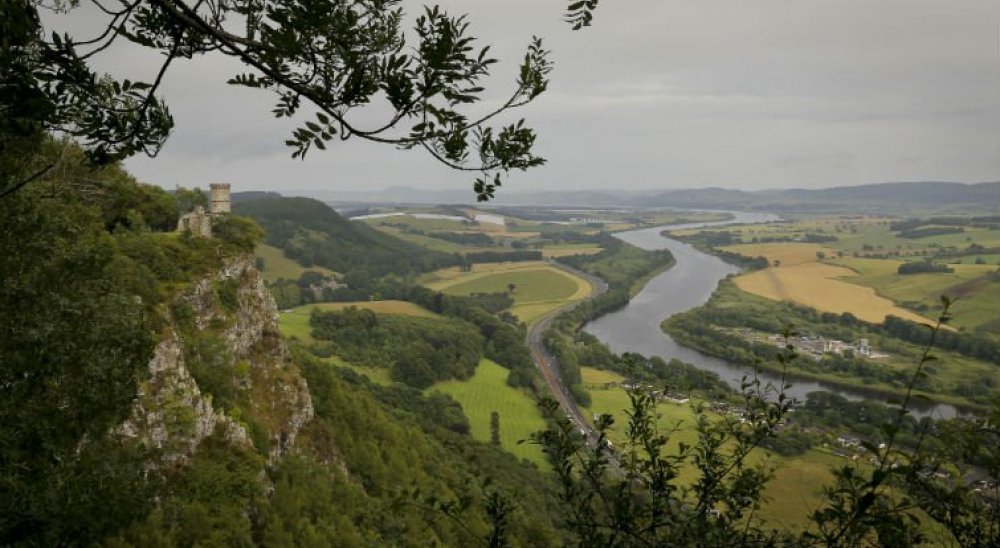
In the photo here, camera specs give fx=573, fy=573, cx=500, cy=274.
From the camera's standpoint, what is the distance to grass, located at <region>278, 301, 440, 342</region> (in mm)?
62344

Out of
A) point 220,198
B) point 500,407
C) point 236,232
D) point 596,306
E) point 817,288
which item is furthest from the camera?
point 817,288

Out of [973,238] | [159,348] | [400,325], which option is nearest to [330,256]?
[400,325]

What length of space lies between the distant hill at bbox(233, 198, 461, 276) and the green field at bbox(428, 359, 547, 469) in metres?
65.1

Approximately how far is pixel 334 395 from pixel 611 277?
93.3m

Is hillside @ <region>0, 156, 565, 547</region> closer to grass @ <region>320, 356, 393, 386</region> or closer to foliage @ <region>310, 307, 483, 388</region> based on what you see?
grass @ <region>320, 356, 393, 386</region>

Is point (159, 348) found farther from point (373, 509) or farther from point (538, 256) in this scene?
point (538, 256)

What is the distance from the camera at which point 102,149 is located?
11.6 ft

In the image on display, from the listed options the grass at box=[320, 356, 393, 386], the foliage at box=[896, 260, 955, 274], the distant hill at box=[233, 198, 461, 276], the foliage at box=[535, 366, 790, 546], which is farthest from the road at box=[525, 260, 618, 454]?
the foliage at box=[896, 260, 955, 274]

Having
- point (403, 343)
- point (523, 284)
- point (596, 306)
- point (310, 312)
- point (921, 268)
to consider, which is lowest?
point (596, 306)

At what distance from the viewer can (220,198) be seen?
27859 millimetres

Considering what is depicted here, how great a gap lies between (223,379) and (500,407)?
120ft

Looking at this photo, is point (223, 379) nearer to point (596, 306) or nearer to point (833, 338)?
point (833, 338)

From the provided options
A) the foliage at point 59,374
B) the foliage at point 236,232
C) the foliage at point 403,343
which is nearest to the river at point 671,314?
the foliage at point 403,343

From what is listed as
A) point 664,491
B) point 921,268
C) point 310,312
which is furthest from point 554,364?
point 921,268
